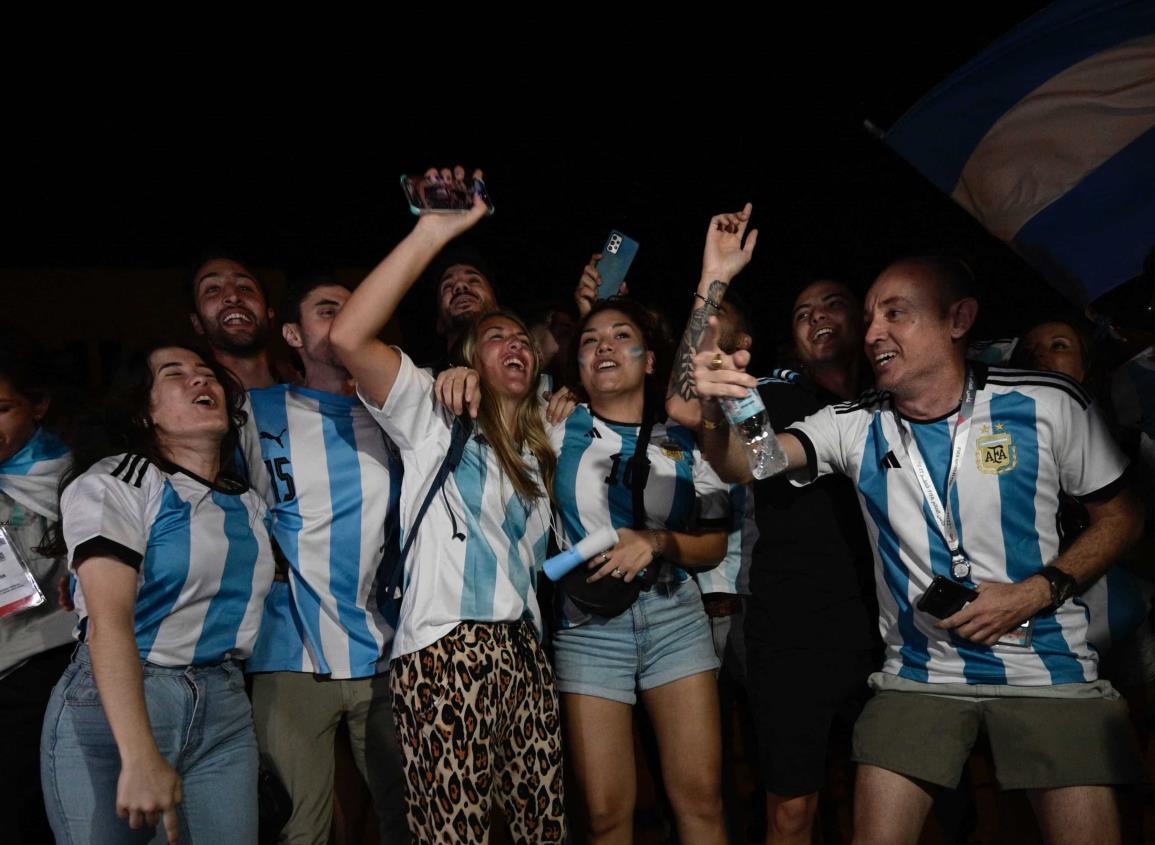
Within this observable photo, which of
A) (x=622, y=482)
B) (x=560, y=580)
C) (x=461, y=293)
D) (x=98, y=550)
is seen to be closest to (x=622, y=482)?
(x=622, y=482)

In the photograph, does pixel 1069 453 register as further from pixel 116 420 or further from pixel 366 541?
pixel 116 420

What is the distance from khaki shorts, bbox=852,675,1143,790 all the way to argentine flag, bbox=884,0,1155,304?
3.83 ft

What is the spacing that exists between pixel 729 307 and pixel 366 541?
1.42m

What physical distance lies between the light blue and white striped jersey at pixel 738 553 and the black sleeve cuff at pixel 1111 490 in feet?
2.95

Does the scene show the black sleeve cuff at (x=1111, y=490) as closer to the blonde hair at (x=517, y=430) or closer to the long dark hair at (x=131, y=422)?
the blonde hair at (x=517, y=430)

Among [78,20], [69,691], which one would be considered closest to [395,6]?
[78,20]

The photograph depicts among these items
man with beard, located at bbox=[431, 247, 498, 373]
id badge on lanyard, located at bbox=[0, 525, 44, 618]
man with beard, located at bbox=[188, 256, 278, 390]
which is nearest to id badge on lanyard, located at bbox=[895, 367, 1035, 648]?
man with beard, located at bbox=[431, 247, 498, 373]

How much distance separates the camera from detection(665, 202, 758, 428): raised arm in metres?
2.39

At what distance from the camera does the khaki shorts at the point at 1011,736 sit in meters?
2.21

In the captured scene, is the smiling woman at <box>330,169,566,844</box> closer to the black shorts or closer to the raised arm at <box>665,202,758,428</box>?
the raised arm at <box>665,202,758,428</box>

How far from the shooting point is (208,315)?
3.10m

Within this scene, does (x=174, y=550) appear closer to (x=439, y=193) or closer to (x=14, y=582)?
(x=14, y=582)

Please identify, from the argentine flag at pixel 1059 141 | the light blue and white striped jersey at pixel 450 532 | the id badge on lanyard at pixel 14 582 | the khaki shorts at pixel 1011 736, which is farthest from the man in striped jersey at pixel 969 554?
the id badge on lanyard at pixel 14 582

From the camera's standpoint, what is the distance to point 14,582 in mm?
2467
